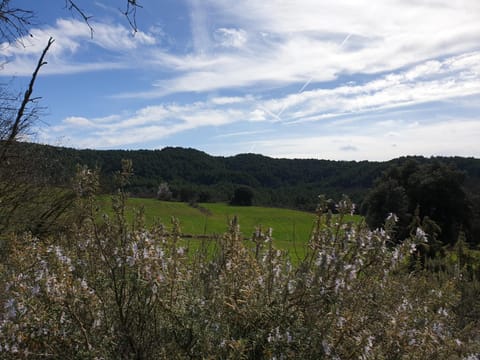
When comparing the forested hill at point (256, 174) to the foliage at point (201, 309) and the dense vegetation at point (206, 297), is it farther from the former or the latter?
the foliage at point (201, 309)

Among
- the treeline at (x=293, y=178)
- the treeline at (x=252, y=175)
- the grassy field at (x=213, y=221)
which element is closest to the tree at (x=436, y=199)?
the treeline at (x=293, y=178)

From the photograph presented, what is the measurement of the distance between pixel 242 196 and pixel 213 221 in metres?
33.1

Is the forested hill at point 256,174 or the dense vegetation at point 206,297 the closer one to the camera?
the dense vegetation at point 206,297

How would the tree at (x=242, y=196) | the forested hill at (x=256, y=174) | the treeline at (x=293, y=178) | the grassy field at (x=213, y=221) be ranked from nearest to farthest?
1. the grassy field at (x=213, y=221)
2. the treeline at (x=293, y=178)
3. the forested hill at (x=256, y=174)
4. the tree at (x=242, y=196)

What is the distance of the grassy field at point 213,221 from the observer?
3.61 m

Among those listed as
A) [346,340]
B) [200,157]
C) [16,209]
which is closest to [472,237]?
[16,209]

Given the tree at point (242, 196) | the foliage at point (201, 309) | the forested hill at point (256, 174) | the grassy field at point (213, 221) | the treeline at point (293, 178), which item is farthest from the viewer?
the tree at point (242, 196)

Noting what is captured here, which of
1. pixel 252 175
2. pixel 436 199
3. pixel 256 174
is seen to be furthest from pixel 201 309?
pixel 256 174

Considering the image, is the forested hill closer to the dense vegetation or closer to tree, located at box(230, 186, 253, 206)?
tree, located at box(230, 186, 253, 206)

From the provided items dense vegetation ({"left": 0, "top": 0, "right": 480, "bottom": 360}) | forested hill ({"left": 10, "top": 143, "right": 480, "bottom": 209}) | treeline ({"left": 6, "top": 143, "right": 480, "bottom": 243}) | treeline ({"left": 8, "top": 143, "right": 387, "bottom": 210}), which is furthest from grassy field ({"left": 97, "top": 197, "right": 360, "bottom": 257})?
treeline ({"left": 8, "top": 143, "right": 387, "bottom": 210})

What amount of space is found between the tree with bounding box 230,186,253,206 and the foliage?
69102mm

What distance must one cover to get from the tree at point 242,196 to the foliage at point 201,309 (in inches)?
2721

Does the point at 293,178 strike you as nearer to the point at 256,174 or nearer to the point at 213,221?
the point at 256,174

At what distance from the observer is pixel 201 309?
2.40 metres
